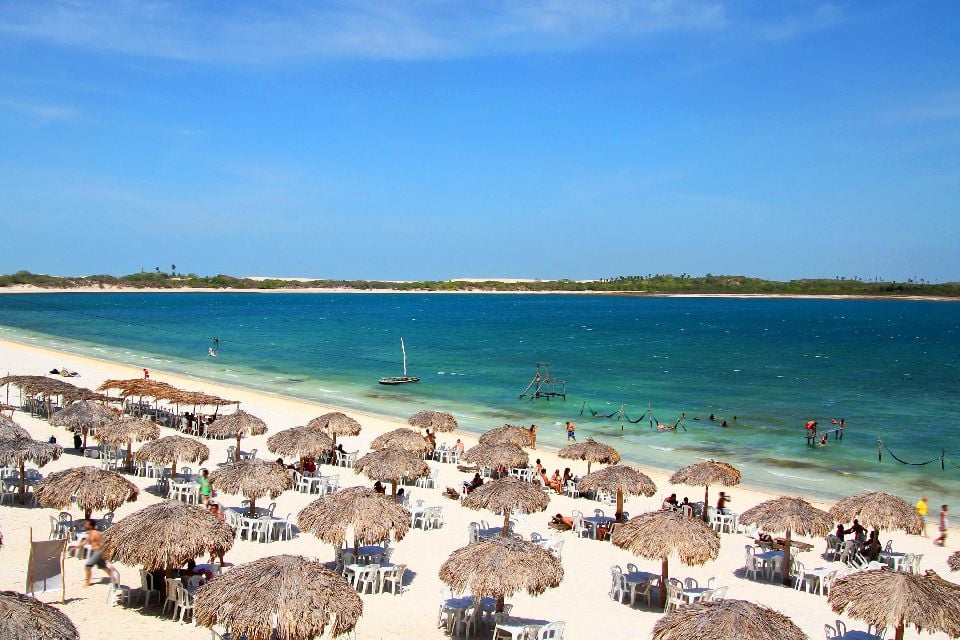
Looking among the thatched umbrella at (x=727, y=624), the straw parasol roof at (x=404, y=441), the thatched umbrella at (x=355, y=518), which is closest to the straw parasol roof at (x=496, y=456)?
the straw parasol roof at (x=404, y=441)

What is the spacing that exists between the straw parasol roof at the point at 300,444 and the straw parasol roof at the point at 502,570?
959 cm

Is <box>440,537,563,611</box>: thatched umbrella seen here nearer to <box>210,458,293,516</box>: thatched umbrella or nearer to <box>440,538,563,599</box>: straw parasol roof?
<box>440,538,563,599</box>: straw parasol roof

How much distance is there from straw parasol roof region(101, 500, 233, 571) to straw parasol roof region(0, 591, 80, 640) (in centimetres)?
314

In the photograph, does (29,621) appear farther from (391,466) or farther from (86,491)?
(391,466)

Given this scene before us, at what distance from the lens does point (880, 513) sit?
14766mm

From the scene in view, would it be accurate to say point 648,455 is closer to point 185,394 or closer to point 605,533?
point 605,533

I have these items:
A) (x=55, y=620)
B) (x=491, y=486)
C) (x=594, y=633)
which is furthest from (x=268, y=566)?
(x=491, y=486)

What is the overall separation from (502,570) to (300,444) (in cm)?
1050

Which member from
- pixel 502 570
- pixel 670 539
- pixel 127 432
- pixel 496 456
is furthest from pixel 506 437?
pixel 502 570

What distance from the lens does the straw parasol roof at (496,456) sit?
1889 cm

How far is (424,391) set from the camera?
42062 millimetres

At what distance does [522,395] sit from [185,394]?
60.2 ft

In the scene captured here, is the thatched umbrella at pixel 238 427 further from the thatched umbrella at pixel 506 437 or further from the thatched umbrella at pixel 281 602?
the thatched umbrella at pixel 281 602

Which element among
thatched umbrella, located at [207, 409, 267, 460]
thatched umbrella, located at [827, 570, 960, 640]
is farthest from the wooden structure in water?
thatched umbrella, located at [827, 570, 960, 640]
